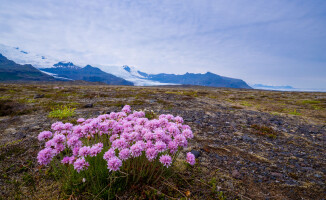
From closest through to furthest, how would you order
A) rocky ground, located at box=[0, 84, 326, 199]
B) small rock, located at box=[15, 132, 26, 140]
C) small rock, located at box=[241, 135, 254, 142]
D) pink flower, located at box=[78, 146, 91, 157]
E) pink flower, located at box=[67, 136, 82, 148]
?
pink flower, located at box=[78, 146, 91, 157] → pink flower, located at box=[67, 136, 82, 148] → rocky ground, located at box=[0, 84, 326, 199] → small rock, located at box=[15, 132, 26, 140] → small rock, located at box=[241, 135, 254, 142]

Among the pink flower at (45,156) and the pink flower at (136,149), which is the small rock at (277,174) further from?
the pink flower at (45,156)

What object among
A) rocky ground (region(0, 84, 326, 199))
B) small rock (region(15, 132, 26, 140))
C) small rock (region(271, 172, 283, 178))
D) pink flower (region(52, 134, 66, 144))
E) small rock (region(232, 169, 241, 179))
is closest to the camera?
pink flower (region(52, 134, 66, 144))

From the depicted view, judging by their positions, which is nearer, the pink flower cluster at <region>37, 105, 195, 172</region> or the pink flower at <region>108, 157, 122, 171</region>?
the pink flower at <region>108, 157, 122, 171</region>

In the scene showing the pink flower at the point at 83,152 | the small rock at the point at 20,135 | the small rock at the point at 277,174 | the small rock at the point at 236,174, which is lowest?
the small rock at the point at 20,135

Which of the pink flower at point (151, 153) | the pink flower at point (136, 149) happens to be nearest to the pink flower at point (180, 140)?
the pink flower at point (151, 153)

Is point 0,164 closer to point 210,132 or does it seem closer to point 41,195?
point 41,195

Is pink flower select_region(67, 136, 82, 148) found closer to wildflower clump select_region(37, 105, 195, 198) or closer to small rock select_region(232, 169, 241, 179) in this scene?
wildflower clump select_region(37, 105, 195, 198)

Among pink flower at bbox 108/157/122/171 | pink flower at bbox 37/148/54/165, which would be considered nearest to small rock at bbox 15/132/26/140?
pink flower at bbox 37/148/54/165

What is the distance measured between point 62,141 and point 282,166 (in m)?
7.25

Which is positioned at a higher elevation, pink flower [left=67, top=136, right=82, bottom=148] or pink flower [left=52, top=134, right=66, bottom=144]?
pink flower [left=52, top=134, right=66, bottom=144]

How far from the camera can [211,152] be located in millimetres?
6332

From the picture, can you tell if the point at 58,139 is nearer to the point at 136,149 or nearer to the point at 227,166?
the point at 136,149

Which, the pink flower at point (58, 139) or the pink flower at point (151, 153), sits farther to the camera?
the pink flower at point (58, 139)

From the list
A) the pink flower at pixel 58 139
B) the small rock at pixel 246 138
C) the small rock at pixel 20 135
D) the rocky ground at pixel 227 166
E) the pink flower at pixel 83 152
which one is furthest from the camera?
the small rock at pixel 246 138
